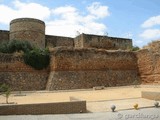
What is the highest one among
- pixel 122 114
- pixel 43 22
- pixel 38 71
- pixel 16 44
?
pixel 43 22

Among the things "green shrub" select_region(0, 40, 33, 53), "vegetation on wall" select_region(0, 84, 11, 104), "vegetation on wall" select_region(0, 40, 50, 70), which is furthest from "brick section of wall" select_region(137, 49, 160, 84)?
"vegetation on wall" select_region(0, 84, 11, 104)

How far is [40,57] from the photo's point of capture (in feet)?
64.1

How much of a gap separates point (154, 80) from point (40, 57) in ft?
Result: 31.7

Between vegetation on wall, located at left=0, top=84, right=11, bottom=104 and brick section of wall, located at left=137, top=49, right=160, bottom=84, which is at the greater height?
brick section of wall, located at left=137, top=49, right=160, bottom=84

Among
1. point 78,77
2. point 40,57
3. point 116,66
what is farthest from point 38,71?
point 116,66

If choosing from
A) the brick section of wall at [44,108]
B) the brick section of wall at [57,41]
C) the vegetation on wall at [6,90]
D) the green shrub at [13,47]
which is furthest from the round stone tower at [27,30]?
the brick section of wall at [44,108]

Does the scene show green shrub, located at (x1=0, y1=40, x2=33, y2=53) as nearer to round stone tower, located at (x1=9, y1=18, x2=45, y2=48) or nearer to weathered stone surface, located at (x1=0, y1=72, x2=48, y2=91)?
weathered stone surface, located at (x1=0, y1=72, x2=48, y2=91)

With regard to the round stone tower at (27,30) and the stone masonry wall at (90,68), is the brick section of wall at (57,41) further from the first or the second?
the stone masonry wall at (90,68)

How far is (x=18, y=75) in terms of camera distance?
18531 millimetres

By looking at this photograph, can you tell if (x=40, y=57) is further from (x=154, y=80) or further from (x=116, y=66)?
(x=154, y=80)

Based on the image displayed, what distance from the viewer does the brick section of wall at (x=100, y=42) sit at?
26.7m

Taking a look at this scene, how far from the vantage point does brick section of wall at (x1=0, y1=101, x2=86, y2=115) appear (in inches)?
322

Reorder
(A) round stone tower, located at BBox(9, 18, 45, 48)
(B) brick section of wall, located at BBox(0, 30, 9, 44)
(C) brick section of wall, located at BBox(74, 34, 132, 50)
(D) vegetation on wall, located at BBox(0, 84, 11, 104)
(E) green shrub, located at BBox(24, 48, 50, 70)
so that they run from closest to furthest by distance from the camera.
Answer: (D) vegetation on wall, located at BBox(0, 84, 11, 104)
(E) green shrub, located at BBox(24, 48, 50, 70)
(A) round stone tower, located at BBox(9, 18, 45, 48)
(B) brick section of wall, located at BBox(0, 30, 9, 44)
(C) brick section of wall, located at BBox(74, 34, 132, 50)

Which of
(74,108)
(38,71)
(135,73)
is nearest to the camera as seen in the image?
(74,108)
